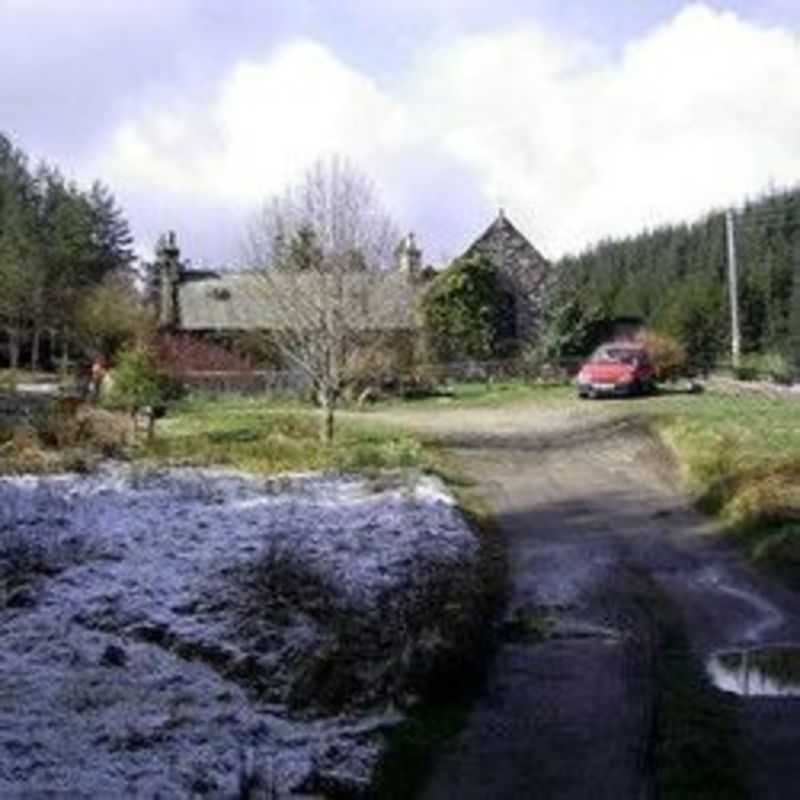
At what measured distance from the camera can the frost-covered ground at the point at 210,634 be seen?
45.0 ft

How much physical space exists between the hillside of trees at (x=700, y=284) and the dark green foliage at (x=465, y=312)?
260 centimetres

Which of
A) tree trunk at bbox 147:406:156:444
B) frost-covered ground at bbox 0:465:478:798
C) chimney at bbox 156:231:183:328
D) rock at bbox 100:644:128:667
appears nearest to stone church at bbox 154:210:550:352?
chimney at bbox 156:231:183:328

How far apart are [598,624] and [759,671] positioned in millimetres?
2565

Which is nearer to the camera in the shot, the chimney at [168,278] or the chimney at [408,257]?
the chimney at [408,257]

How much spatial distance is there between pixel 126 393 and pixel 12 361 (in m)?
37.5

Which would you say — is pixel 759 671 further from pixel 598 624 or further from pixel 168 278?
pixel 168 278

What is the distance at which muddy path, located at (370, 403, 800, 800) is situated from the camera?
47.8ft

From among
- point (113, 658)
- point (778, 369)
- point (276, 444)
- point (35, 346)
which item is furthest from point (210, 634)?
point (35, 346)

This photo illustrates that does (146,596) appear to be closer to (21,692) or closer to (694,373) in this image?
(21,692)

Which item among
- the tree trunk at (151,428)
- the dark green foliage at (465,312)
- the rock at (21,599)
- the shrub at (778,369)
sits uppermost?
the dark green foliage at (465,312)

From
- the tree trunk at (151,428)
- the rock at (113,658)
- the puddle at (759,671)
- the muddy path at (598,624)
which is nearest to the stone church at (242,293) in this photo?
the tree trunk at (151,428)

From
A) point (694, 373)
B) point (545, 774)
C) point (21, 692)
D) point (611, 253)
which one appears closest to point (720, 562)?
point (545, 774)

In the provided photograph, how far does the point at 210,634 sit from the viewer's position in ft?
57.0

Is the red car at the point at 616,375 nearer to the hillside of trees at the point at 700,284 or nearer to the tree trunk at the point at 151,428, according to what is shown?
the hillside of trees at the point at 700,284
